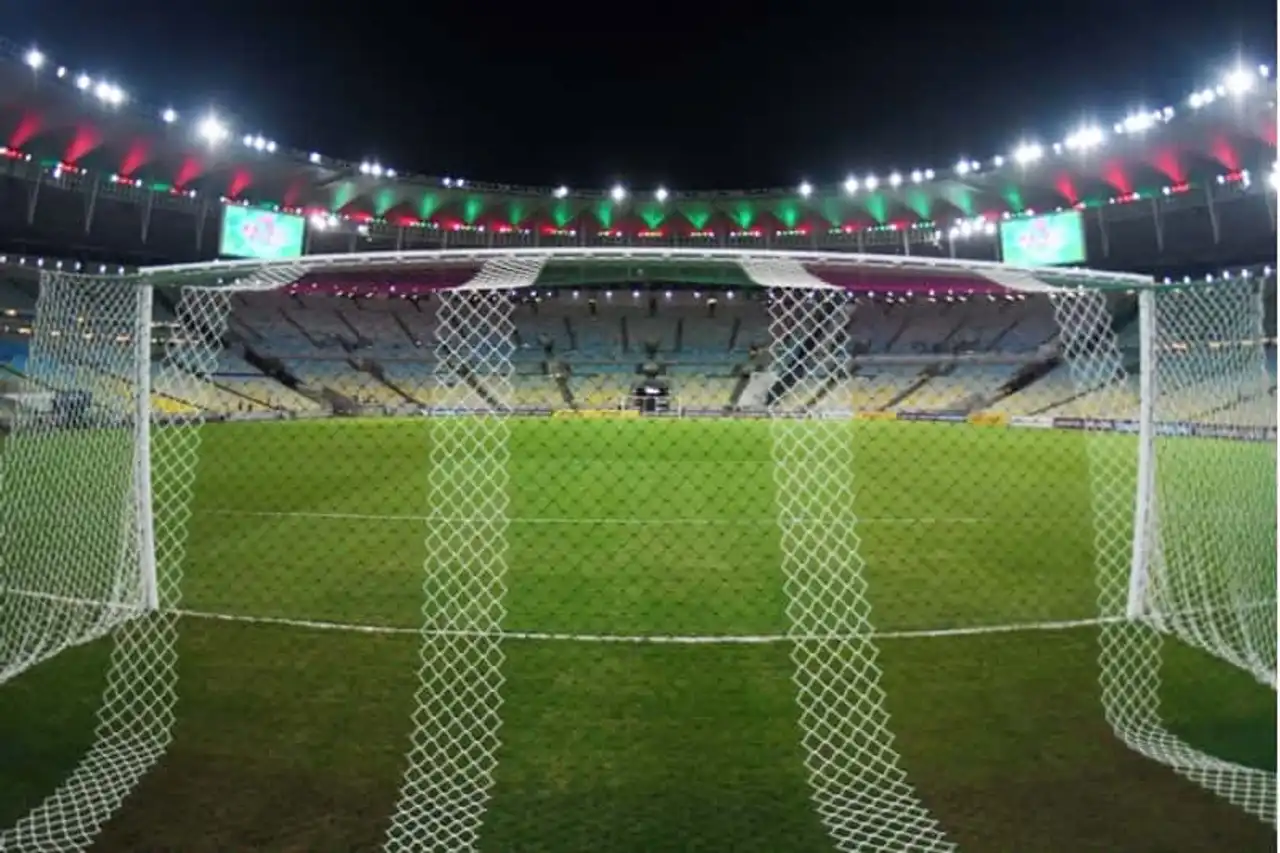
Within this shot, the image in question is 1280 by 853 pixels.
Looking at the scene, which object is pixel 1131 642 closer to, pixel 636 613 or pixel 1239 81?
pixel 636 613

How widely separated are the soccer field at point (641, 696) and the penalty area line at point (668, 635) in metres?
0.03

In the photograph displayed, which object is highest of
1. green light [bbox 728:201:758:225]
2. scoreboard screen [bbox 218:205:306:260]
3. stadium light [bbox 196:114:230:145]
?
green light [bbox 728:201:758:225]

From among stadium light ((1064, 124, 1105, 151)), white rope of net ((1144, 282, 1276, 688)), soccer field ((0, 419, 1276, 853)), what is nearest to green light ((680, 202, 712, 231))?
stadium light ((1064, 124, 1105, 151))

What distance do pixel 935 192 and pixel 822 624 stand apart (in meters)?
41.0

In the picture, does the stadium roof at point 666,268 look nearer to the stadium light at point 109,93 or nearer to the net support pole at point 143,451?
the net support pole at point 143,451

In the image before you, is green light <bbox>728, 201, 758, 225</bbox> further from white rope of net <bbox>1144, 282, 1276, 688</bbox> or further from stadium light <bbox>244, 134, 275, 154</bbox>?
white rope of net <bbox>1144, 282, 1276, 688</bbox>

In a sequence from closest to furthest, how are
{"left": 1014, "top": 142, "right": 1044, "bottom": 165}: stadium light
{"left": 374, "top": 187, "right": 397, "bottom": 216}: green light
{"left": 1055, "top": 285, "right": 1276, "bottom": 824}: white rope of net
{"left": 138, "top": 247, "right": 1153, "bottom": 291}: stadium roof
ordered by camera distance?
{"left": 1055, "top": 285, "right": 1276, "bottom": 824}: white rope of net
{"left": 138, "top": 247, "right": 1153, "bottom": 291}: stadium roof
{"left": 1014, "top": 142, "right": 1044, "bottom": 165}: stadium light
{"left": 374, "top": 187, "right": 397, "bottom": 216}: green light

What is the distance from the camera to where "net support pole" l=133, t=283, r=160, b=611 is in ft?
17.9

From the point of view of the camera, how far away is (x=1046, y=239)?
37.3 meters

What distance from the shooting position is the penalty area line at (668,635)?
554cm

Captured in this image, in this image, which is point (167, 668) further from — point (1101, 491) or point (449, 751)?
point (1101, 491)

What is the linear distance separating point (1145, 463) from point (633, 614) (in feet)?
12.0

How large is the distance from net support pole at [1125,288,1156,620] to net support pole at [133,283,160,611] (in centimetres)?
643

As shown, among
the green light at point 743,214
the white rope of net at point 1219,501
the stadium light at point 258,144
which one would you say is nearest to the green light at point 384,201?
the stadium light at point 258,144
